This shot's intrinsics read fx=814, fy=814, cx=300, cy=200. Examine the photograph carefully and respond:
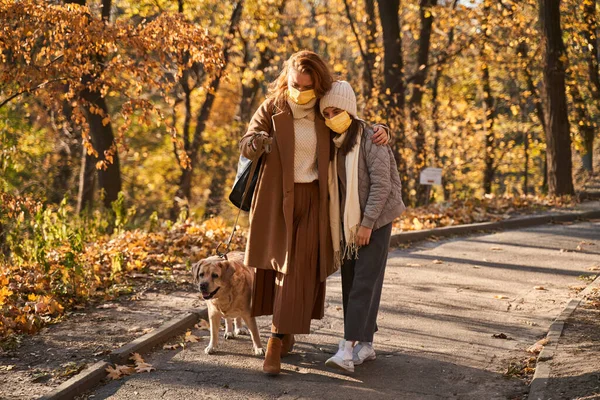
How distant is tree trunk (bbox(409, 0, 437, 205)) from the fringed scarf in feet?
38.8

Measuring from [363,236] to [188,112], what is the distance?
67.1ft

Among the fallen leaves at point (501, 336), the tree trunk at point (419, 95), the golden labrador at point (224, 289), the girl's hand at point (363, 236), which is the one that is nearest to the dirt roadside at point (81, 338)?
the golden labrador at point (224, 289)

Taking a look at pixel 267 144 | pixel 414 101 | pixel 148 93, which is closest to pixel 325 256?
pixel 267 144

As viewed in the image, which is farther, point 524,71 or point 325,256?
point 524,71

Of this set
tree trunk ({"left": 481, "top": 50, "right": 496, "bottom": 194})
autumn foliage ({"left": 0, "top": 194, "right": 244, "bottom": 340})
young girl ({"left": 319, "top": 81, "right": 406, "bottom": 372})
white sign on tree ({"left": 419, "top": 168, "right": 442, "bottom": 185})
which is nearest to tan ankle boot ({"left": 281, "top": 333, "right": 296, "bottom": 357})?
young girl ({"left": 319, "top": 81, "right": 406, "bottom": 372})

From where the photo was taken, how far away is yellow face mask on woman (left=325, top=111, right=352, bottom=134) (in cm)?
598

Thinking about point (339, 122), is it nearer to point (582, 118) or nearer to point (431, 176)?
point (431, 176)

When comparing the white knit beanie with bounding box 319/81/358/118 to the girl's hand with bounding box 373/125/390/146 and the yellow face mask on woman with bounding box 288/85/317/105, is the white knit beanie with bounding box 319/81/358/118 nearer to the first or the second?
the yellow face mask on woman with bounding box 288/85/317/105

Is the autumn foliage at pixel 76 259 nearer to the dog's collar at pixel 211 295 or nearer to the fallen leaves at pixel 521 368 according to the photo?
the dog's collar at pixel 211 295

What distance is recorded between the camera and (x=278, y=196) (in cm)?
617

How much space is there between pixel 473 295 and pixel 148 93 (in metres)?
20.7

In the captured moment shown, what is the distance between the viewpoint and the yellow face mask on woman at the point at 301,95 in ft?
19.5

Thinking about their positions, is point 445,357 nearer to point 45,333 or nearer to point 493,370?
point 493,370

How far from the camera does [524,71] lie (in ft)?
80.2
